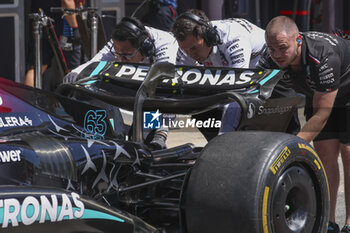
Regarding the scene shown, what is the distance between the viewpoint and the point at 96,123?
4.04 meters

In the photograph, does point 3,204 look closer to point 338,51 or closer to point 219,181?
point 219,181

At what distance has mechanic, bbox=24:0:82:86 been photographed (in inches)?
333

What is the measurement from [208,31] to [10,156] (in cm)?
217

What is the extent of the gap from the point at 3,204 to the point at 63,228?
11.7 inches

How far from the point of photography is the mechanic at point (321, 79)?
449 centimetres

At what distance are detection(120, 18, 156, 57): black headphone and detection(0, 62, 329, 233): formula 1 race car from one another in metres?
0.75

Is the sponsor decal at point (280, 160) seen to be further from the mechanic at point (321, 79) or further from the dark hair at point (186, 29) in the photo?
the dark hair at point (186, 29)

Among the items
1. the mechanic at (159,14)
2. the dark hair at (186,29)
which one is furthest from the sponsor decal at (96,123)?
the mechanic at (159,14)

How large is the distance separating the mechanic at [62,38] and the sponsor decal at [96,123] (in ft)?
14.0

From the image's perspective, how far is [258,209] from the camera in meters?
3.33

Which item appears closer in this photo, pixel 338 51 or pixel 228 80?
pixel 228 80

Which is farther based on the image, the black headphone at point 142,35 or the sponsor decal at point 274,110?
the black headphone at point 142,35

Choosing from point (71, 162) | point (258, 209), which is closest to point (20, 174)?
point (71, 162)

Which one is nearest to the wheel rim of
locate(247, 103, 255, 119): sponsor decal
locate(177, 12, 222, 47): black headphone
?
locate(247, 103, 255, 119): sponsor decal
